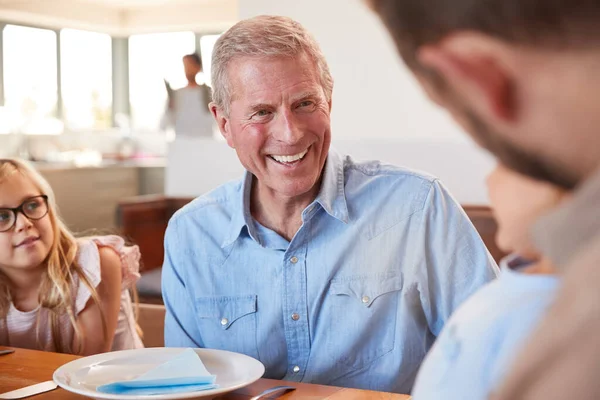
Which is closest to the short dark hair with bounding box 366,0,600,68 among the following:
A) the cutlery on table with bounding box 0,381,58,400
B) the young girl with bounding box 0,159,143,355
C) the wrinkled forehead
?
the cutlery on table with bounding box 0,381,58,400

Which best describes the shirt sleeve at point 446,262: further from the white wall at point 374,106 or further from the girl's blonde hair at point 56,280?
the white wall at point 374,106

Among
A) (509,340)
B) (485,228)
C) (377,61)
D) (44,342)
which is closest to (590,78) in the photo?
(509,340)

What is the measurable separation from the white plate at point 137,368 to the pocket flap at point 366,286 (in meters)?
0.32

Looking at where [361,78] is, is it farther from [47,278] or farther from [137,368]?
[137,368]

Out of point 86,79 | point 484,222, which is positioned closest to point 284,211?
point 484,222

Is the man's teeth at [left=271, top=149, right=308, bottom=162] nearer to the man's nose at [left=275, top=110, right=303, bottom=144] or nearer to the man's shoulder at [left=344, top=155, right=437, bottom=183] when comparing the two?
the man's nose at [left=275, top=110, right=303, bottom=144]

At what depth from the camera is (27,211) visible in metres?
1.88

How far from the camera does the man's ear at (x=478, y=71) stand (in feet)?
0.90

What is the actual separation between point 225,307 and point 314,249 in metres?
0.22

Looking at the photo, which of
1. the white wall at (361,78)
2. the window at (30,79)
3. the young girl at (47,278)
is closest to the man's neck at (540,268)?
the young girl at (47,278)

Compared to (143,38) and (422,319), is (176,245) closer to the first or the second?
(422,319)

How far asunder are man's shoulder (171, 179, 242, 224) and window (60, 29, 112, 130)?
7.55m

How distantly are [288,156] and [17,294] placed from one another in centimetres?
88

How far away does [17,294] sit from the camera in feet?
6.34
